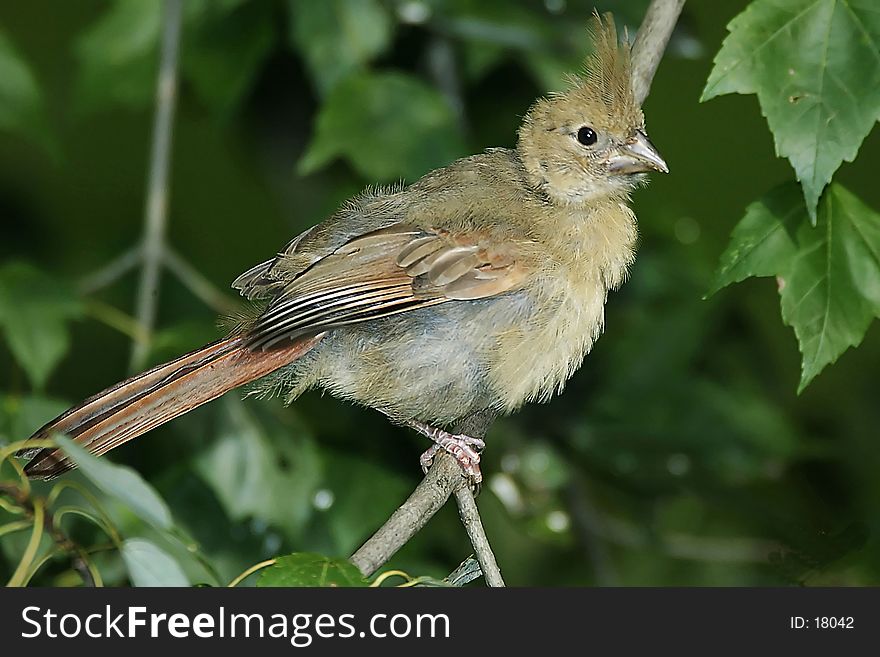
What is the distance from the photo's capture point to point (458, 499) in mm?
3080

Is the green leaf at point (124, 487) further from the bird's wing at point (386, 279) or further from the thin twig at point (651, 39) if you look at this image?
the thin twig at point (651, 39)

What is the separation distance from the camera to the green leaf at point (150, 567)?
2.31 m

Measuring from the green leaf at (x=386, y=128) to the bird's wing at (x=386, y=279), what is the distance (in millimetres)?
473

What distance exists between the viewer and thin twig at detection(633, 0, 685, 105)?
3.12m

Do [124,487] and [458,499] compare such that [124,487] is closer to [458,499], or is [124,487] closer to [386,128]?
[458,499]

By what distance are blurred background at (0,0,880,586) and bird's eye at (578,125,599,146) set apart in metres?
0.57

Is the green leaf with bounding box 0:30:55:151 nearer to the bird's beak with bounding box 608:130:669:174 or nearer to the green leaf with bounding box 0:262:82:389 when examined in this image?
the green leaf with bounding box 0:262:82:389

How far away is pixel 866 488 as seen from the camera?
497cm

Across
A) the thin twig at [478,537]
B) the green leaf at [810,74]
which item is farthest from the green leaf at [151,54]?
the green leaf at [810,74]

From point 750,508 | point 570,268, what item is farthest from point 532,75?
point 750,508

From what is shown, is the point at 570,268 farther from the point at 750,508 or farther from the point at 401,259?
the point at 750,508

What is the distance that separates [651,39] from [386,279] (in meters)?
0.97

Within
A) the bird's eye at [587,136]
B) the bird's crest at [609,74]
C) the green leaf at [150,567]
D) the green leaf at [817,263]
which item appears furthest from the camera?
the bird's eye at [587,136]

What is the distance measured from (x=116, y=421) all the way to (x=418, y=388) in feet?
2.78
